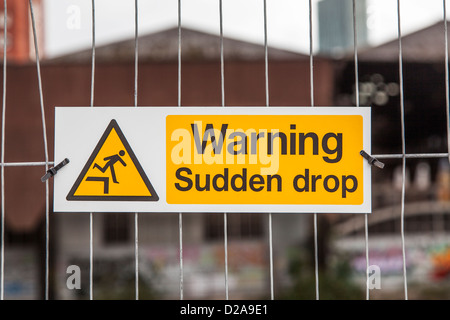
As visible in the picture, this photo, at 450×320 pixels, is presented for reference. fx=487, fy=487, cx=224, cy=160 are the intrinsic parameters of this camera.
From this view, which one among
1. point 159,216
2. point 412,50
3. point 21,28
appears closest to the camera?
point 21,28

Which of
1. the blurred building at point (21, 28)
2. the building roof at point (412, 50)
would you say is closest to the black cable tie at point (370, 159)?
the blurred building at point (21, 28)

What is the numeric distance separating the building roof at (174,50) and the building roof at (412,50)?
167 cm

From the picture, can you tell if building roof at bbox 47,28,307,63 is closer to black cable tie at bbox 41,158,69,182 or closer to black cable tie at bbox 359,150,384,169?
black cable tie at bbox 359,150,384,169

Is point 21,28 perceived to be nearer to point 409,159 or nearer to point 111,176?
point 111,176

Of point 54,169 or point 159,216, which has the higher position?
point 54,169

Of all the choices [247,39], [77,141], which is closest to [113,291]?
[247,39]

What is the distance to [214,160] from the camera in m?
3.63

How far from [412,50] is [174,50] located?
502 cm

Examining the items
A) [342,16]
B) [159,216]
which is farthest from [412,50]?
[159,216]

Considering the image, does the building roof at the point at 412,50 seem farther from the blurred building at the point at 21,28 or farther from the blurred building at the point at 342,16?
the blurred building at the point at 21,28

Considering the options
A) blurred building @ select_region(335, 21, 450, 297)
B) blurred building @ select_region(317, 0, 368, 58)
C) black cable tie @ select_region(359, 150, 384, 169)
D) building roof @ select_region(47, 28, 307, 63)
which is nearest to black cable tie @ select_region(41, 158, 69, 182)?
black cable tie @ select_region(359, 150, 384, 169)

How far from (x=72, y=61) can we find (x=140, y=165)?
19.1 ft

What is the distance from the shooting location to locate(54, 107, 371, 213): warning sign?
3609mm
